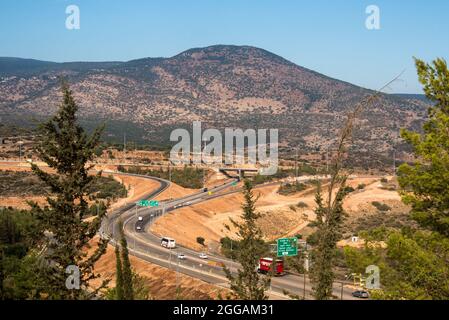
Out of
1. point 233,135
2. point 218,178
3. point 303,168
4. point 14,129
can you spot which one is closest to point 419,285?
point 218,178

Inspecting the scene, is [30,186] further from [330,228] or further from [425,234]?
[330,228]

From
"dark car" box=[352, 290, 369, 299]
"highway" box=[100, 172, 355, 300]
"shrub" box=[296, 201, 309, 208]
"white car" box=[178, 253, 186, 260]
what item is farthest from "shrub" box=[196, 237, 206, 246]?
"dark car" box=[352, 290, 369, 299]

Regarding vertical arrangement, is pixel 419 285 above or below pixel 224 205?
above

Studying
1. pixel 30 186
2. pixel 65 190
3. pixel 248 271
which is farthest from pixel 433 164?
pixel 30 186

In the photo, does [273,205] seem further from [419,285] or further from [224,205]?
[419,285]

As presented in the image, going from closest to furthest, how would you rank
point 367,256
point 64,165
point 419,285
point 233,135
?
point 419,285 < point 367,256 < point 64,165 < point 233,135

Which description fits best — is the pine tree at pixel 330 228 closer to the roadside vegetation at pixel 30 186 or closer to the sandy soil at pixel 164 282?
the sandy soil at pixel 164 282
